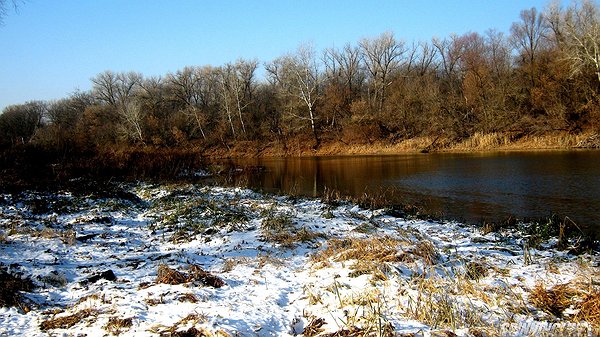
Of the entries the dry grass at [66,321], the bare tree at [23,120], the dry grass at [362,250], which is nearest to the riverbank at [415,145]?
the dry grass at [362,250]

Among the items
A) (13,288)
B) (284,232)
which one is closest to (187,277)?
(13,288)

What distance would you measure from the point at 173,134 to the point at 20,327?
54.3 metres

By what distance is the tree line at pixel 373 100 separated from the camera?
33.9 metres

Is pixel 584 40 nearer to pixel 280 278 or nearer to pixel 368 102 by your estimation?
pixel 368 102

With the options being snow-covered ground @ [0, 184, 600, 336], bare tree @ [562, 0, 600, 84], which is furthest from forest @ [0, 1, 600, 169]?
snow-covered ground @ [0, 184, 600, 336]

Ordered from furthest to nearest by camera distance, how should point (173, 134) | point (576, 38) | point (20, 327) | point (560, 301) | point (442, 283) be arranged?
point (173, 134), point (576, 38), point (442, 283), point (560, 301), point (20, 327)

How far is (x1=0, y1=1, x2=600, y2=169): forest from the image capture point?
1321 inches

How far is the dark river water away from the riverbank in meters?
5.91

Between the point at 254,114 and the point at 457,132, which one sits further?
the point at 254,114

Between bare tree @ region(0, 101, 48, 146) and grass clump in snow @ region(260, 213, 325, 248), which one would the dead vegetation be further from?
bare tree @ region(0, 101, 48, 146)

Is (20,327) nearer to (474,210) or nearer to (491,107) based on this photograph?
(474,210)

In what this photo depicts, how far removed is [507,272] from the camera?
5684mm

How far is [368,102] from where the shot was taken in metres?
51.3

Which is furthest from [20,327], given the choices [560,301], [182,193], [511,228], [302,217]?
[182,193]
